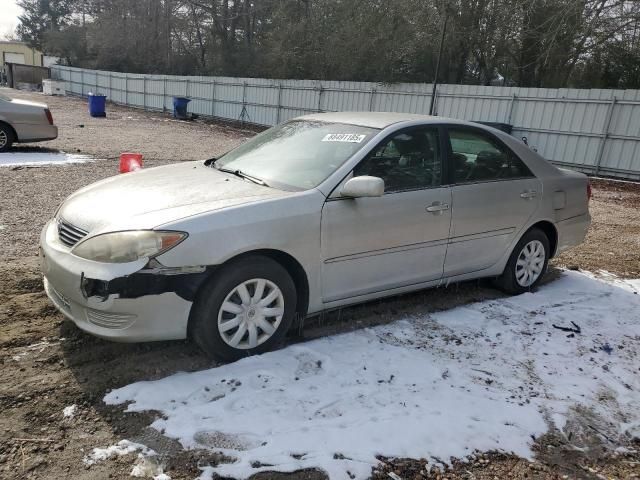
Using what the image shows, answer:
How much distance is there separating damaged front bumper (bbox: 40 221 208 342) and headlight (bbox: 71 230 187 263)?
4 cm

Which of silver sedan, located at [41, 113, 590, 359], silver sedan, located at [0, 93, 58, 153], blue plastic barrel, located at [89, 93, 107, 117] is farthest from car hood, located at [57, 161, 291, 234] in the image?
blue plastic barrel, located at [89, 93, 107, 117]

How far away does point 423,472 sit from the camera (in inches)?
103

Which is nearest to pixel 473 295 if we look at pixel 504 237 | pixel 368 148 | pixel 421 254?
pixel 504 237

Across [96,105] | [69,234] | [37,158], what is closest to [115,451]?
[69,234]

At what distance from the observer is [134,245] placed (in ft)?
10.1

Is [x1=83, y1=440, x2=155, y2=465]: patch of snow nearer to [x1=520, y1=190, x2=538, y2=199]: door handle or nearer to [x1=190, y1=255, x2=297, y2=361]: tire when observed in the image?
[x1=190, y1=255, x2=297, y2=361]: tire

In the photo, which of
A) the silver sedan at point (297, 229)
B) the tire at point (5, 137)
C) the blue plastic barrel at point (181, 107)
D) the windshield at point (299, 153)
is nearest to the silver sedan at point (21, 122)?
the tire at point (5, 137)

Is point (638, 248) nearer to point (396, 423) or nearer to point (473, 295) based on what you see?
point (473, 295)

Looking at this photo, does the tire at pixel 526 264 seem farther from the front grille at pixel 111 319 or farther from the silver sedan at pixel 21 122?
the silver sedan at pixel 21 122

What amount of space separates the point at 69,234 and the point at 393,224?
2.22 m

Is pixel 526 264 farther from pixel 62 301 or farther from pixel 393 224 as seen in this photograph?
pixel 62 301

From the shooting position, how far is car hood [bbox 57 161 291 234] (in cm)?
325

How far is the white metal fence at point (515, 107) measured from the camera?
546 inches

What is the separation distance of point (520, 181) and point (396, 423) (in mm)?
2876
